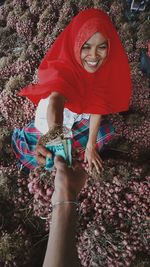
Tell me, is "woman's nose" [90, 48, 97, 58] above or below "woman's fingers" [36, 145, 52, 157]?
above

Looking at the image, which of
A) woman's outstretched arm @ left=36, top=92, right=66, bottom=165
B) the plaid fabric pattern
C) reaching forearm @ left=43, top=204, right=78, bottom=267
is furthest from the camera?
the plaid fabric pattern

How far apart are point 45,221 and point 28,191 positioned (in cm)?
17

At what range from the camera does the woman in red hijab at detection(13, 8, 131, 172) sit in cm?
137

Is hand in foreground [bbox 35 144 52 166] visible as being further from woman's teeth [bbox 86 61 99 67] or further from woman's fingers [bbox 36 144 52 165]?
woman's teeth [bbox 86 61 99 67]

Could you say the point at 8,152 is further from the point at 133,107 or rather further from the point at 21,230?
the point at 133,107

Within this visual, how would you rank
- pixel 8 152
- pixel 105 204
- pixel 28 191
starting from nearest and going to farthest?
pixel 105 204 < pixel 28 191 < pixel 8 152

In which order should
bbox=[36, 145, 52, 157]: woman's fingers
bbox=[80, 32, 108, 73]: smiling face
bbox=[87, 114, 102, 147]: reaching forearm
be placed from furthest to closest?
bbox=[87, 114, 102, 147]: reaching forearm, bbox=[80, 32, 108, 73]: smiling face, bbox=[36, 145, 52, 157]: woman's fingers

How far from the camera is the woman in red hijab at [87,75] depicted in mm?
1368

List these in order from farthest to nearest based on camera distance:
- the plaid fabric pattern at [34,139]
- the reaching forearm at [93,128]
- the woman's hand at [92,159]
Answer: the plaid fabric pattern at [34,139], the reaching forearm at [93,128], the woman's hand at [92,159]

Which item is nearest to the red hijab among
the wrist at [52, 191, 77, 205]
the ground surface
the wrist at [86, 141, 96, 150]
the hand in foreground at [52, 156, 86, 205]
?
the wrist at [86, 141, 96, 150]

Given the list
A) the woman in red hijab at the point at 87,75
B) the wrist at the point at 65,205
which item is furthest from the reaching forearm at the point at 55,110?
the wrist at the point at 65,205

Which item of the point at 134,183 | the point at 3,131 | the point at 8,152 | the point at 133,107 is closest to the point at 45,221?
the point at 134,183

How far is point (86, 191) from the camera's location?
154 cm

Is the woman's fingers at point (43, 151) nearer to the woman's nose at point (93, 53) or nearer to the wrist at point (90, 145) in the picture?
the woman's nose at point (93, 53)
